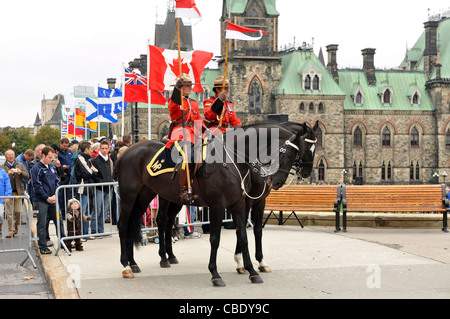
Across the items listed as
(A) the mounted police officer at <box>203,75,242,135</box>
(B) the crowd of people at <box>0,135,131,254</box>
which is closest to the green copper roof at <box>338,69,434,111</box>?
(B) the crowd of people at <box>0,135,131,254</box>

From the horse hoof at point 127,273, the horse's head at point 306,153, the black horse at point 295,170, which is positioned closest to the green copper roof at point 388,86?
the black horse at point 295,170

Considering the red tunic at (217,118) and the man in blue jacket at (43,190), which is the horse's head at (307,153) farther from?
the man in blue jacket at (43,190)

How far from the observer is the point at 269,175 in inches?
339

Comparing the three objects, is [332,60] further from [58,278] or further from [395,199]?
[58,278]

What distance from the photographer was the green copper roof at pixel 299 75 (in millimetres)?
63688

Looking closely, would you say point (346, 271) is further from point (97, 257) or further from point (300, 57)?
point (300, 57)

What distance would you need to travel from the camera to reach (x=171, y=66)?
12.7 meters

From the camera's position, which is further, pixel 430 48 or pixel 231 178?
pixel 430 48

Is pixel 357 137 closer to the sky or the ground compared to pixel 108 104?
closer to the ground

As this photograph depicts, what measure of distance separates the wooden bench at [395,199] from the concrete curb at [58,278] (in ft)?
21.3

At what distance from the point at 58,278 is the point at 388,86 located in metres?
64.6

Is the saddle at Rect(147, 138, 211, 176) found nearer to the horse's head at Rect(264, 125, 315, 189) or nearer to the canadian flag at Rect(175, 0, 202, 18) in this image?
the horse's head at Rect(264, 125, 315, 189)

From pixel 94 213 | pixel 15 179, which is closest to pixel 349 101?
pixel 15 179
